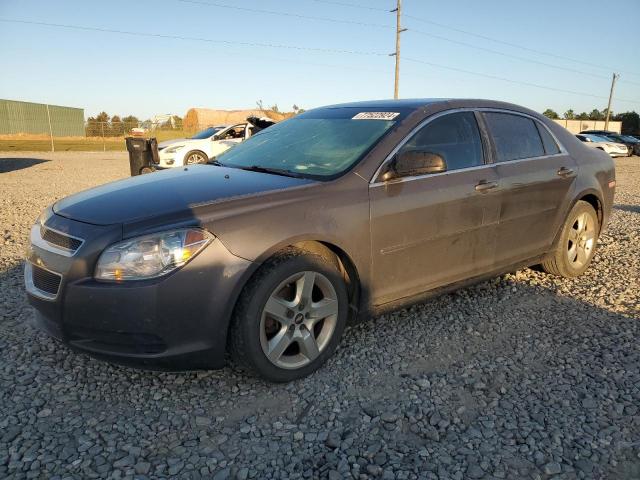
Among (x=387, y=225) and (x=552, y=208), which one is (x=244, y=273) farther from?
(x=552, y=208)

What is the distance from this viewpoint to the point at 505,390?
2.83 m

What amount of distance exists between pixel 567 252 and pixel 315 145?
2.67 m

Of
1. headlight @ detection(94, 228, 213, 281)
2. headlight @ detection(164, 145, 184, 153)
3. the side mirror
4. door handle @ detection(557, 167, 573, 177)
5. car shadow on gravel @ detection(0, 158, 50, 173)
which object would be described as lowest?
car shadow on gravel @ detection(0, 158, 50, 173)

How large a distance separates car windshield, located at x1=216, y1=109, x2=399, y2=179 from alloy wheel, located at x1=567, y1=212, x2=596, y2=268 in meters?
2.32

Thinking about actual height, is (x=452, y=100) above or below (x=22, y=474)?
above

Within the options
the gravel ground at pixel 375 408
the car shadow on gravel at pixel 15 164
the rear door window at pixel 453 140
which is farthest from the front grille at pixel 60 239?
the car shadow on gravel at pixel 15 164

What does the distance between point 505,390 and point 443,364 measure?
0.43 metres

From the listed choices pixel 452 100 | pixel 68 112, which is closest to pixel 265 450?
pixel 452 100

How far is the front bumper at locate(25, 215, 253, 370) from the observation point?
2465 mm

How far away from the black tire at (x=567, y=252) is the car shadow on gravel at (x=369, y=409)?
3.19ft

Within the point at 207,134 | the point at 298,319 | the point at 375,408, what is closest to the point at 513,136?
the point at 298,319

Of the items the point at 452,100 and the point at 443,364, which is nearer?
the point at 443,364

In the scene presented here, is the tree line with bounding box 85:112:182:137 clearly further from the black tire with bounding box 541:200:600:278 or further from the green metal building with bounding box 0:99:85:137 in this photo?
the black tire with bounding box 541:200:600:278

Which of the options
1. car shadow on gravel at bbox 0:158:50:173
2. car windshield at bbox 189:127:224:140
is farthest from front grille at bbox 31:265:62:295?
car shadow on gravel at bbox 0:158:50:173
